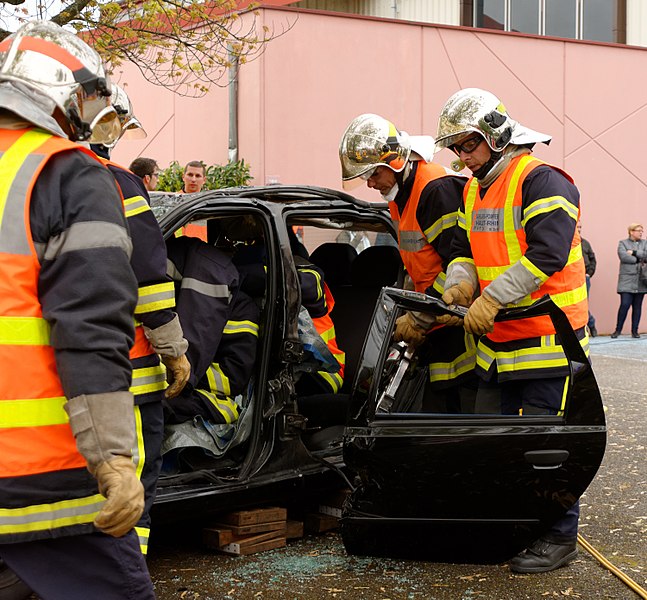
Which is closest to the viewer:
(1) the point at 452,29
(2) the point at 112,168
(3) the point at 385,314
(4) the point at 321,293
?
(2) the point at 112,168

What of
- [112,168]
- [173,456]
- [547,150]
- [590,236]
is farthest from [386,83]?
[112,168]

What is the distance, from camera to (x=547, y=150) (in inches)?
638

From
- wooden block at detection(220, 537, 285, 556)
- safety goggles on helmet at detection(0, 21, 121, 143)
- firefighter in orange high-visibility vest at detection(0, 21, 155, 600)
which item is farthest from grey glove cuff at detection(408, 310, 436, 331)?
firefighter in orange high-visibility vest at detection(0, 21, 155, 600)

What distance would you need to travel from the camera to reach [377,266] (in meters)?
5.54

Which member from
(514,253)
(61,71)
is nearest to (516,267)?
(514,253)

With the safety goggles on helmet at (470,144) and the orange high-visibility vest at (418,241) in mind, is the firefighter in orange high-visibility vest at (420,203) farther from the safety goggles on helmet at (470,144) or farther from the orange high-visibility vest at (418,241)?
the safety goggles on helmet at (470,144)

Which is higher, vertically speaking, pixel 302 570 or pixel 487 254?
pixel 487 254

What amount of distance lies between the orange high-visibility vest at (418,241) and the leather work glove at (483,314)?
0.82 m

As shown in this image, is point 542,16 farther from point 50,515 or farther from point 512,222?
point 50,515

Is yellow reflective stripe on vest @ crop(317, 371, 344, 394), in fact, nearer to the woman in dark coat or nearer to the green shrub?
the green shrub

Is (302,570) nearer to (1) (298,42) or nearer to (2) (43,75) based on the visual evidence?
(2) (43,75)

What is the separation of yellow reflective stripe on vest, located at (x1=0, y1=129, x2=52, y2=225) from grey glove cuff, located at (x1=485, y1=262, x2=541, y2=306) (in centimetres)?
232

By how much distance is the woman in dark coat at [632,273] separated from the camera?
1557 centimetres

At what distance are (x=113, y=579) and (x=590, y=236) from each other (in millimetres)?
15156
